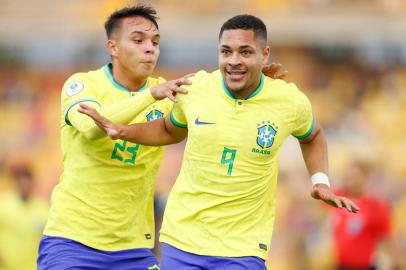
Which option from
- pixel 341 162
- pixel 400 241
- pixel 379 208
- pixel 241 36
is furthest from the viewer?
Answer: pixel 341 162

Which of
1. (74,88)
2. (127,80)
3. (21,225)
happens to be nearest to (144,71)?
(127,80)

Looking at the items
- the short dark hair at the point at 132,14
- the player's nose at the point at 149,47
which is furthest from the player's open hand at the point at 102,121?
the short dark hair at the point at 132,14

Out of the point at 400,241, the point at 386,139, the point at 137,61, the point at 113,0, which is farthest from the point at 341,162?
the point at 137,61

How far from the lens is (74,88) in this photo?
697 centimetres

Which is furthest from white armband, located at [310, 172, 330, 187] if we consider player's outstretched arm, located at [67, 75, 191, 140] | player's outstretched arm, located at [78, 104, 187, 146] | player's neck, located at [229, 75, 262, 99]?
player's outstretched arm, located at [67, 75, 191, 140]

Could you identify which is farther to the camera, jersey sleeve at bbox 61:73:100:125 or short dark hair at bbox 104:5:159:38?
short dark hair at bbox 104:5:159:38

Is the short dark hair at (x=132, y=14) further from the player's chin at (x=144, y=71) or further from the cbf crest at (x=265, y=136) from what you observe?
the cbf crest at (x=265, y=136)

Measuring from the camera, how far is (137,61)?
7223mm

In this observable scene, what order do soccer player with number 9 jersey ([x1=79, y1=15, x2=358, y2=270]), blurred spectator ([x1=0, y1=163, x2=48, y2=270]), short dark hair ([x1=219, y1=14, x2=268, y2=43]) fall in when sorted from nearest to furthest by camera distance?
soccer player with number 9 jersey ([x1=79, y1=15, x2=358, y2=270])
short dark hair ([x1=219, y1=14, x2=268, y2=43])
blurred spectator ([x1=0, y1=163, x2=48, y2=270])

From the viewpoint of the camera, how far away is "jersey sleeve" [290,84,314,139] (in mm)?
6699

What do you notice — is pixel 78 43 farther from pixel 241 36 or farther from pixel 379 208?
pixel 241 36

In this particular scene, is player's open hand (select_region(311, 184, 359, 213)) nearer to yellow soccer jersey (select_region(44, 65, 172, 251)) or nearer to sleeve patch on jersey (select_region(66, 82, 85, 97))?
yellow soccer jersey (select_region(44, 65, 172, 251))

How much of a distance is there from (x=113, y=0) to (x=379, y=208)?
35.8ft

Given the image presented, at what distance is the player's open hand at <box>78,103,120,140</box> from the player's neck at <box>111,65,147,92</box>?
0.77 metres
